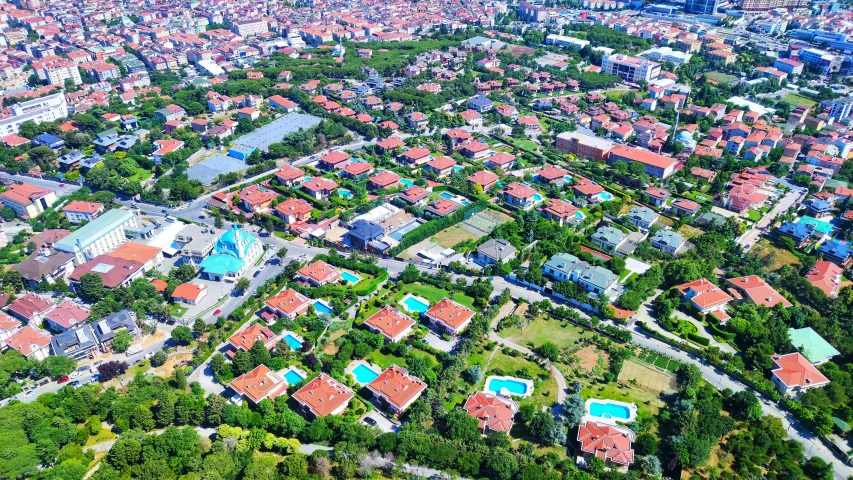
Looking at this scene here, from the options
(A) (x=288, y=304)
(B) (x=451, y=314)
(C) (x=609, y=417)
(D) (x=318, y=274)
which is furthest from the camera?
(D) (x=318, y=274)

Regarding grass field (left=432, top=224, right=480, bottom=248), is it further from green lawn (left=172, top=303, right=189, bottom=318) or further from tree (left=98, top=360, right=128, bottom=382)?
tree (left=98, top=360, right=128, bottom=382)

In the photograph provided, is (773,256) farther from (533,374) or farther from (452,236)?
(452,236)

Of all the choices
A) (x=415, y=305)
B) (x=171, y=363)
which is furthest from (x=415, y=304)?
(x=171, y=363)

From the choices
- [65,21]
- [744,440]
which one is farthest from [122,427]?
[65,21]

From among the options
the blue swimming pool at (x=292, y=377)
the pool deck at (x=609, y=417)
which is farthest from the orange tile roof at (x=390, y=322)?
the pool deck at (x=609, y=417)

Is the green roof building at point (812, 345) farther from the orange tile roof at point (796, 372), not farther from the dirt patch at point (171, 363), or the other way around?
the dirt patch at point (171, 363)

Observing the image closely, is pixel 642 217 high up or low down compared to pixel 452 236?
up
